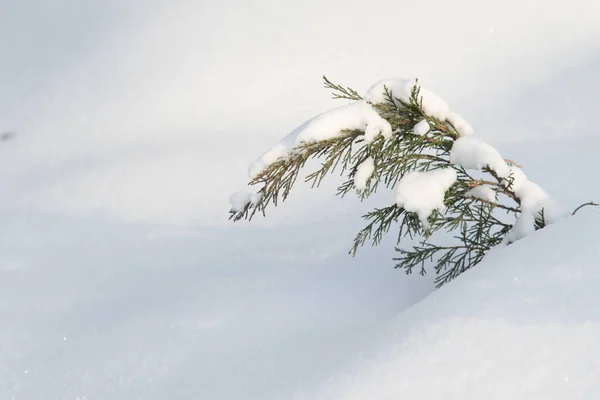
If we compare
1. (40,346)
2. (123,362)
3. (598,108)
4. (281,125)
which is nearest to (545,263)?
(123,362)

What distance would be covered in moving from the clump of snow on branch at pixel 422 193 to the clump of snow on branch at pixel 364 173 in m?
0.20

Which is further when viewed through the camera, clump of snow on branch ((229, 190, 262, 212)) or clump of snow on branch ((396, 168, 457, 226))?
clump of snow on branch ((229, 190, 262, 212))

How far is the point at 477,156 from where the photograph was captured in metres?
3.62

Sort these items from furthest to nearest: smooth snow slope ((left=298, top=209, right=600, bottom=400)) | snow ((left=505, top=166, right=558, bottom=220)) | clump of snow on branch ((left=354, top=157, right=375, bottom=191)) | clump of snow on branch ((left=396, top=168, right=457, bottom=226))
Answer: snow ((left=505, top=166, right=558, bottom=220)), clump of snow on branch ((left=354, top=157, right=375, bottom=191)), clump of snow on branch ((left=396, top=168, right=457, bottom=226)), smooth snow slope ((left=298, top=209, right=600, bottom=400))

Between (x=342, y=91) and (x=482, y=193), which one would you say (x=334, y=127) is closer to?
(x=342, y=91)

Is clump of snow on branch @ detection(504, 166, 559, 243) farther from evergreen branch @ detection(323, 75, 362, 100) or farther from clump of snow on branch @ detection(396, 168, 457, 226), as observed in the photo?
evergreen branch @ detection(323, 75, 362, 100)

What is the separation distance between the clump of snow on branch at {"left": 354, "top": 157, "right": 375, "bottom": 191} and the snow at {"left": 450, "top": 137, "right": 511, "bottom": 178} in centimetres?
53

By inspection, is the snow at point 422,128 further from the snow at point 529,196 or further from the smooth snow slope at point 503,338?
the smooth snow slope at point 503,338

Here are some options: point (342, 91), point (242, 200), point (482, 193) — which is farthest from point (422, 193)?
point (242, 200)

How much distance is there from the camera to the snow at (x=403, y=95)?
3.69 meters

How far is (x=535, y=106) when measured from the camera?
8.75 meters

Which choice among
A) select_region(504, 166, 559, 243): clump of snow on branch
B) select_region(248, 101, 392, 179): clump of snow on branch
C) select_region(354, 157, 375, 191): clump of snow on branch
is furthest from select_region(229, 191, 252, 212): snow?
select_region(504, 166, 559, 243): clump of snow on branch

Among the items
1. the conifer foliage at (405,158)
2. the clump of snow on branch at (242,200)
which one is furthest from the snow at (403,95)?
the clump of snow on branch at (242,200)

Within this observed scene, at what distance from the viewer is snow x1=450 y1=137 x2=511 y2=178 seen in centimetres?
362
